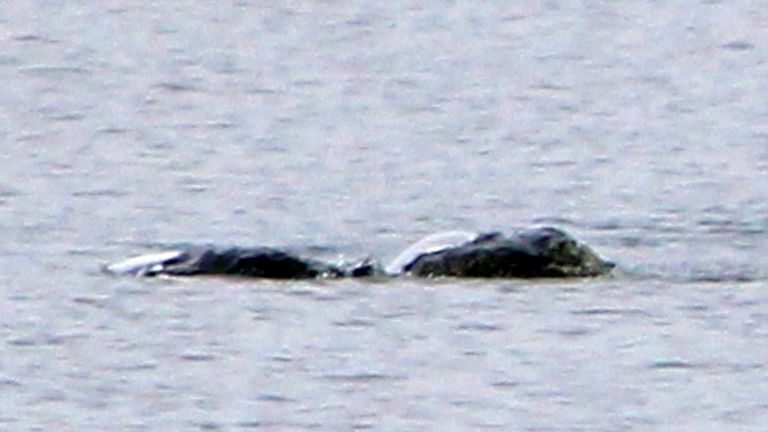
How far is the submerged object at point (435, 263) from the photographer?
23062 mm

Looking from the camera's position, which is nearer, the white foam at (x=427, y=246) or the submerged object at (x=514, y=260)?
the submerged object at (x=514, y=260)

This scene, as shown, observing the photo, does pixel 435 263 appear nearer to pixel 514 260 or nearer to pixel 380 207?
pixel 514 260

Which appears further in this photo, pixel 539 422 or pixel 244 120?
pixel 244 120

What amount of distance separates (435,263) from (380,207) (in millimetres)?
3442

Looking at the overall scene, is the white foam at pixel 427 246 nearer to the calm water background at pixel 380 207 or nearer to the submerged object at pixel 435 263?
the submerged object at pixel 435 263

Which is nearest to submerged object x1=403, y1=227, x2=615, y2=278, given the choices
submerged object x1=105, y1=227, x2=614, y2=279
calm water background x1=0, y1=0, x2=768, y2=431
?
submerged object x1=105, y1=227, x2=614, y2=279

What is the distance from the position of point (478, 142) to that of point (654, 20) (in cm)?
1405

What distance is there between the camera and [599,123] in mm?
33219

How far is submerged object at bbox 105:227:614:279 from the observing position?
908 inches

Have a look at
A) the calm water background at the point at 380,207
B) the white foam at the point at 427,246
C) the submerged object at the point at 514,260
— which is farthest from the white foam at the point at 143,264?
the submerged object at the point at 514,260

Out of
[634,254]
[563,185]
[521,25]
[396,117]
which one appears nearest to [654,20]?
[521,25]

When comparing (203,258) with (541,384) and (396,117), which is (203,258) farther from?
(396,117)

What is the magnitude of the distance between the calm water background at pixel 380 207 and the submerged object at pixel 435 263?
27 centimetres

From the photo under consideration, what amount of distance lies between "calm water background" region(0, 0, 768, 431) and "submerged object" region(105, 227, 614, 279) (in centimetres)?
27
